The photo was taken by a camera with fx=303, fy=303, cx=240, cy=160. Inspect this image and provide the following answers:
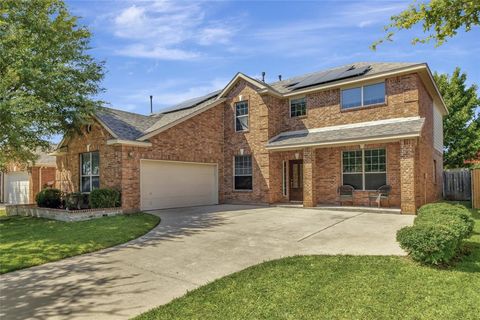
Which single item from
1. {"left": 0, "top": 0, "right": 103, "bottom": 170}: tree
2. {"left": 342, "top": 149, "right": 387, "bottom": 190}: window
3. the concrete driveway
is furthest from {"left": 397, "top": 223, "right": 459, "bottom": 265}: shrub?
{"left": 0, "top": 0, "right": 103, "bottom": 170}: tree

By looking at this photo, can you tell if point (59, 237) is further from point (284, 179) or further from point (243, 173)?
point (284, 179)

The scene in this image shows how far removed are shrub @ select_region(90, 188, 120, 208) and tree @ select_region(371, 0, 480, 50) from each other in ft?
38.5

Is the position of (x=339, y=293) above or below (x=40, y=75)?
below

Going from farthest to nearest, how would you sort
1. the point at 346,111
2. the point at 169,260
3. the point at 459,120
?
the point at 459,120 → the point at 346,111 → the point at 169,260

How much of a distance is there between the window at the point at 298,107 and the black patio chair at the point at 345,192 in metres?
4.56

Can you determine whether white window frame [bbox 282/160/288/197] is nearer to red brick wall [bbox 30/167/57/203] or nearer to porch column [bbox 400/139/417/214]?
porch column [bbox 400/139/417/214]

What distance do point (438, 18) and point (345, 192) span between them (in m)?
8.42

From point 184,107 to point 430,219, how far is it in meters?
17.0

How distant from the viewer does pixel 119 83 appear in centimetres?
1518

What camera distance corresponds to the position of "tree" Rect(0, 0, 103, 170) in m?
11.2

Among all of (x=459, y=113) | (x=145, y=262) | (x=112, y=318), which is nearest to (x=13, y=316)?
(x=112, y=318)

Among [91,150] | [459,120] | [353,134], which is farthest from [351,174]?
[459,120]

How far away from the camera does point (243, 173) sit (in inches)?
690

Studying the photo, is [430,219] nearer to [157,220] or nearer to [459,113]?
[157,220]
